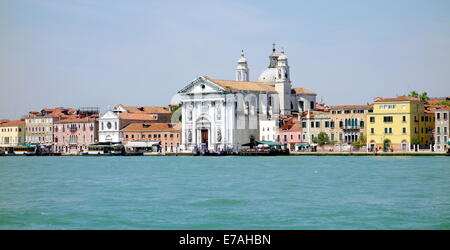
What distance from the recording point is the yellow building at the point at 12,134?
82.8 m

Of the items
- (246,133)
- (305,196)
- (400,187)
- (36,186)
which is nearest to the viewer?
(305,196)

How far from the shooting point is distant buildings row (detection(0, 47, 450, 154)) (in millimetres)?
54625

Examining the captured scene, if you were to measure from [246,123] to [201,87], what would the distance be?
181 inches

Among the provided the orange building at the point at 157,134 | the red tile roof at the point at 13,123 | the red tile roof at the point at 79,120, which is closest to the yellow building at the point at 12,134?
the red tile roof at the point at 13,123

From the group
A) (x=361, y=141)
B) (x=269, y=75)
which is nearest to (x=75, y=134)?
(x=269, y=75)

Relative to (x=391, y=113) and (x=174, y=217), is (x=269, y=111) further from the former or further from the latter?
(x=174, y=217)

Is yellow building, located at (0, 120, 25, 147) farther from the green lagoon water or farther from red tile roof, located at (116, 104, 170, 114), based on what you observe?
the green lagoon water

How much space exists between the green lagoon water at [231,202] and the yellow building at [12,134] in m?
53.4

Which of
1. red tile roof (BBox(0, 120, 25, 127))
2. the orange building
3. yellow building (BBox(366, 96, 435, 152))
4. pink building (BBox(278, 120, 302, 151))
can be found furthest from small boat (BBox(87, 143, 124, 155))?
yellow building (BBox(366, 96, 435, 152))

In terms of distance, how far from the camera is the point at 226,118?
65.1m

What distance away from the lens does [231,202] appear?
2084 centimetres

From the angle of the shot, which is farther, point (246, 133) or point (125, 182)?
point (246, 133)

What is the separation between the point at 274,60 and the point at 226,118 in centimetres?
1303
